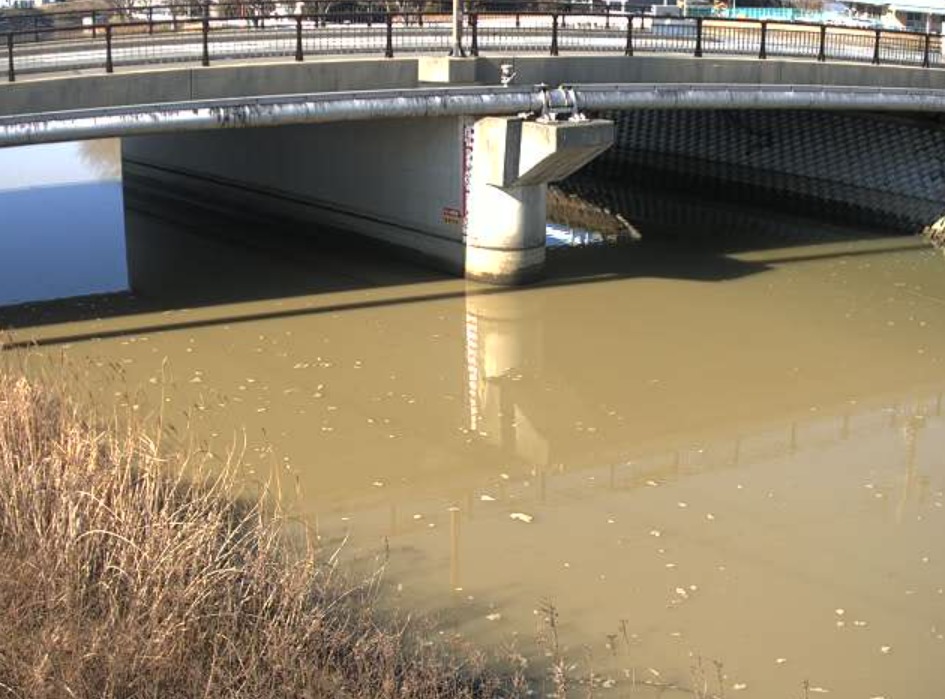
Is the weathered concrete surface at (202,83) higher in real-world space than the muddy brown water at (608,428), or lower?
higher

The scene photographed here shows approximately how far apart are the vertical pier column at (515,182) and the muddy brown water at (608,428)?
50 centimetres

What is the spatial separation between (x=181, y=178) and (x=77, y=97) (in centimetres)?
1203

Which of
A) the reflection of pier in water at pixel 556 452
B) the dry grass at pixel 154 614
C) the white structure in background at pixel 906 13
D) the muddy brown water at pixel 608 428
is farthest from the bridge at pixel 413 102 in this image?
the white structure in background at pixel 906 13

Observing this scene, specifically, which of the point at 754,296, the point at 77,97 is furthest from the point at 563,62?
the point at 77,97

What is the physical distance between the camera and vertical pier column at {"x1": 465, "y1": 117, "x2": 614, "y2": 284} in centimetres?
1800

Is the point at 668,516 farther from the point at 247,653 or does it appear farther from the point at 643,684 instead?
the point at 247,653

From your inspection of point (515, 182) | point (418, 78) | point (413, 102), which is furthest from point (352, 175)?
point (515, 182)

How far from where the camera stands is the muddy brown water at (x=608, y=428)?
8.70 m

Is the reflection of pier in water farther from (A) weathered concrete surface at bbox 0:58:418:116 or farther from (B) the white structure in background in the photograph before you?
(B) the white structure in background

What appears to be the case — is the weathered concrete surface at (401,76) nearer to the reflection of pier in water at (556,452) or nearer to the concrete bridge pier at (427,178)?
the concrete bridge pier at (427,178)

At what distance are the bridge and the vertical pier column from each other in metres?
0.03

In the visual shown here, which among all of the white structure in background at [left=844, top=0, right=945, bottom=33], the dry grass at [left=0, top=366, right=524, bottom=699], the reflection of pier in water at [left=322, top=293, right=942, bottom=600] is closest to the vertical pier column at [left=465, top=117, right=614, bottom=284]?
the reflection of pier in water at [left=322, top=293, right=942, bottom=600]

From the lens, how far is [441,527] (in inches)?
409

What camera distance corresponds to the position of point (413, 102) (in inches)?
701
